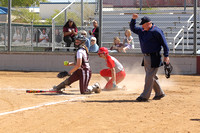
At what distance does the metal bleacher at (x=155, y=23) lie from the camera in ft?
57.1

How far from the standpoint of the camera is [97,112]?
744cm

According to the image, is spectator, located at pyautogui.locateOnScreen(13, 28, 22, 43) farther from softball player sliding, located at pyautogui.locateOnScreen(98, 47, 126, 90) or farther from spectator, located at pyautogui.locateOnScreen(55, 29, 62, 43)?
softball player sliding, located at pyautogui.locateOnScreen(98, 47, 126, 90)

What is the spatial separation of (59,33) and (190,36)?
18.3ft

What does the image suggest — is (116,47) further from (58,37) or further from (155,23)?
(58,37)

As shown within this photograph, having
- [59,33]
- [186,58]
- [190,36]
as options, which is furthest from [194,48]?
[59,33]

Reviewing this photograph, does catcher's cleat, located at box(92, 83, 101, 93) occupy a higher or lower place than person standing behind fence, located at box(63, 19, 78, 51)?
lower

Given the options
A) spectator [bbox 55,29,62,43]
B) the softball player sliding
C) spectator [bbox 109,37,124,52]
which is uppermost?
spectator [bbox 55,29,62,43]

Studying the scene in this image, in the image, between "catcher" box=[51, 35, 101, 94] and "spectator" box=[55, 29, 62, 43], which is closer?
"catcher" box=[51, 35, 101, 94]

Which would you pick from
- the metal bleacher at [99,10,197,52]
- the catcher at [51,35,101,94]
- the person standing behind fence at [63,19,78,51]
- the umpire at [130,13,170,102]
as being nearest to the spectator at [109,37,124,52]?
the metal bleacher at [99,10,197,52]

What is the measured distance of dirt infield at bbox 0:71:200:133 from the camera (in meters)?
6.10

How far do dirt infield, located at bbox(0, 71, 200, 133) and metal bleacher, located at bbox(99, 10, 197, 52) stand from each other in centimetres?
612

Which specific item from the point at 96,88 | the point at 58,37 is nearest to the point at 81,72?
the point at 96,88

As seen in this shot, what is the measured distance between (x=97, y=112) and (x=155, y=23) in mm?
11470

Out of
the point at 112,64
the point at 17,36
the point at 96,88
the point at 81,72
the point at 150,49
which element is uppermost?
the point at 17,36
